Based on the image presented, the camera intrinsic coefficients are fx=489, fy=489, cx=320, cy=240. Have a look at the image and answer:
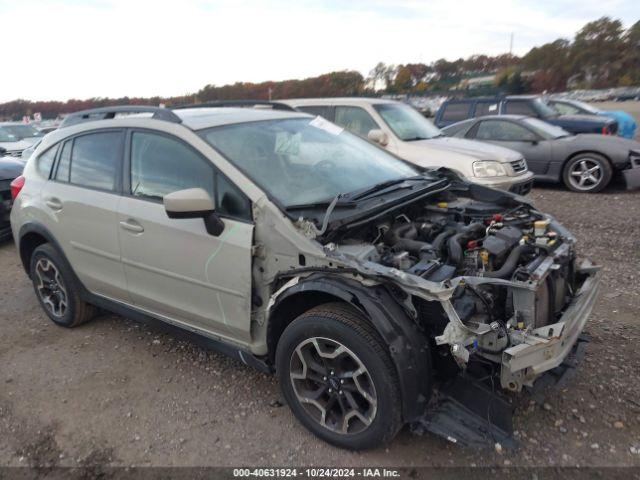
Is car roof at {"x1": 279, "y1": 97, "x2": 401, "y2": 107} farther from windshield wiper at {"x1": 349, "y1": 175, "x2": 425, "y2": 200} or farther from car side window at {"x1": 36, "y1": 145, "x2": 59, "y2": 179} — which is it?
windshield wiper at {"x1": 349, "y1": 175, "x2": 425, "y2": 200}

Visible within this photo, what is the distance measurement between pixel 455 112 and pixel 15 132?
14.1 m

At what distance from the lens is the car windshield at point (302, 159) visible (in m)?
3.03

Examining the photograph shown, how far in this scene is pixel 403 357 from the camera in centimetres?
233

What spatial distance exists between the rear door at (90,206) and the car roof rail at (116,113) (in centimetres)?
26

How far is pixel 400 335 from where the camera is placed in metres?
2.35

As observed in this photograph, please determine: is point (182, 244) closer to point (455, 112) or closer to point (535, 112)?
point (535, 112)

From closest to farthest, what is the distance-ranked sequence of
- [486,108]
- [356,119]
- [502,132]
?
[356,119], [502,132], [486,108]

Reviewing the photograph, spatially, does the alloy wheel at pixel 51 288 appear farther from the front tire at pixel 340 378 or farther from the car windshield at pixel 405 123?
the car windshield at pixel 405 123

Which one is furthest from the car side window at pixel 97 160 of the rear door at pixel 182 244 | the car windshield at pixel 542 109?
the car windshield at pixel 542 109

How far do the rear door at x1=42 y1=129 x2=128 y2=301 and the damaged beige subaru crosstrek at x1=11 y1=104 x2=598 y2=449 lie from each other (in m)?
0.02

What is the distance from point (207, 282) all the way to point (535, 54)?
265 ft

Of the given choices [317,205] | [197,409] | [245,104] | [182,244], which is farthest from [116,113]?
[197,409]

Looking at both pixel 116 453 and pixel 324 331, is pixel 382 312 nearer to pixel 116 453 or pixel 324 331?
pixel 324 331

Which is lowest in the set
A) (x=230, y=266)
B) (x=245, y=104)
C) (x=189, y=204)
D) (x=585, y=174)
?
(x=585, y=174)
